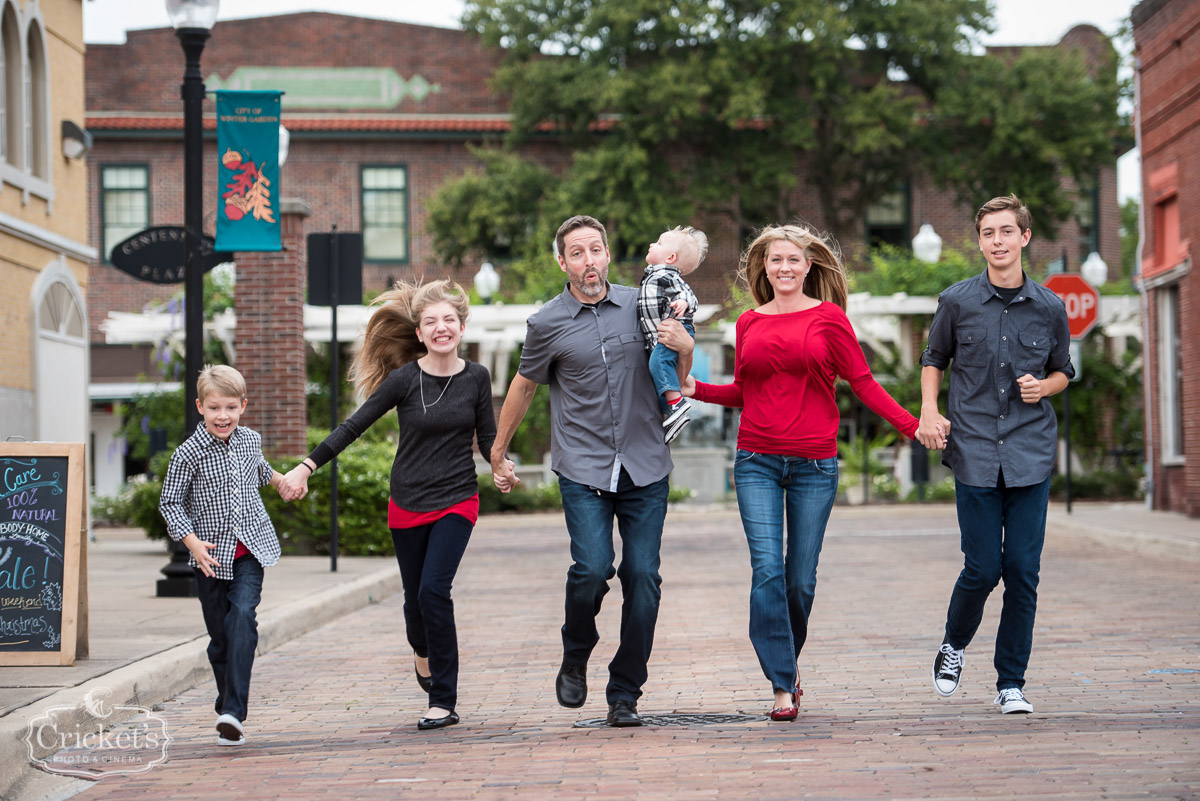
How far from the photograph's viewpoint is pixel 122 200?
34500 millimetres

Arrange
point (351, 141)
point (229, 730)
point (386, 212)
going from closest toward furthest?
point (229, 730), point (351, 141), point (386, 212)

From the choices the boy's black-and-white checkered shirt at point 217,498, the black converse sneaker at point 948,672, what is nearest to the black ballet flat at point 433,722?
the boy's black-and-white checkered shirt at point 217,498

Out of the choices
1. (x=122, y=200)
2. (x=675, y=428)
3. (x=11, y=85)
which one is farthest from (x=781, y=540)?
(x=122, y=200)

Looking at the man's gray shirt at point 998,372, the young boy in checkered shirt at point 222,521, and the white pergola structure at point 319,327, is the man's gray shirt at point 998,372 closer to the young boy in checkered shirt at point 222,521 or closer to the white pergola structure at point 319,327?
the young boy in checkered shirt at point 222,521

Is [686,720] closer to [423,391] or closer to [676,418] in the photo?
[676,418]

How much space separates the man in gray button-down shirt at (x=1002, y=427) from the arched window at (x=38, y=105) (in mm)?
12994

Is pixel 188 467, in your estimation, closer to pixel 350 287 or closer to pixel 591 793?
pixel 591 793

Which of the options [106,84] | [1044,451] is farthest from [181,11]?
[106,84]

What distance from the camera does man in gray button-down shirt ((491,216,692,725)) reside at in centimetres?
562

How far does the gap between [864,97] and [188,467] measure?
28.5m

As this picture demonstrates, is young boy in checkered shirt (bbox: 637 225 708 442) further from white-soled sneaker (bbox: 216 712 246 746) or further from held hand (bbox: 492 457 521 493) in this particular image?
white-soled sneaker (bbox: 216 712 246 746)

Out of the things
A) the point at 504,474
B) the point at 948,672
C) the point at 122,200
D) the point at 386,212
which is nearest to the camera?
the point at 948,672

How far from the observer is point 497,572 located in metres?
14.2

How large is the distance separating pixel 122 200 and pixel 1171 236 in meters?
24.6
